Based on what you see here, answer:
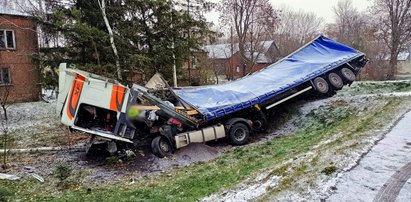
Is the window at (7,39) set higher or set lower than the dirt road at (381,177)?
higher

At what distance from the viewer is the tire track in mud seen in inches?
172

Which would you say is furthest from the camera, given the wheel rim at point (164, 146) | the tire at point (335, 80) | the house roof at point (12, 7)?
the house roof at point (12, 7)

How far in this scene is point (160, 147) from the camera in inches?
391

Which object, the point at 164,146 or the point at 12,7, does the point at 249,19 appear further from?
the point at 164,146

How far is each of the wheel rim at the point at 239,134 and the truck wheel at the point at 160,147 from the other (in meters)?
2.47

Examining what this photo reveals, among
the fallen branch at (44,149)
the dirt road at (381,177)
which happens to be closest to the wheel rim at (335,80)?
the dirt road at (381,177)

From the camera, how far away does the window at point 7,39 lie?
2244 centimetres

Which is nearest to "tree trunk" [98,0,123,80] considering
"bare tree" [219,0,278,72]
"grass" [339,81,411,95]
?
"grass" [339,81,411,95]

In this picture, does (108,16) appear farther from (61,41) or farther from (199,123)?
(199,123)

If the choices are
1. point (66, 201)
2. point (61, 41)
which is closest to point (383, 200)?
point (66, 201)

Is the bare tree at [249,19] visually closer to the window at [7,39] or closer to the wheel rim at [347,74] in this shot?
the wheel rim at [347,74]

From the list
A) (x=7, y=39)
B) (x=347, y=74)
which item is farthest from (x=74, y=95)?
(x=7, y=39)

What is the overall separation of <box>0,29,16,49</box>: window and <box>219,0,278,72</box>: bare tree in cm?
1690

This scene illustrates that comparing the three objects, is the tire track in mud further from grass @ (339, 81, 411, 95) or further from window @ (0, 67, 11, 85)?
window @ (0, 67, 11, 85)
